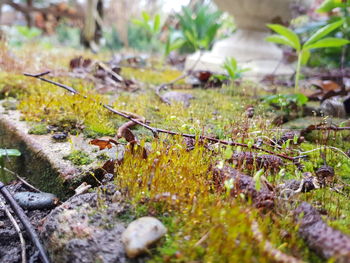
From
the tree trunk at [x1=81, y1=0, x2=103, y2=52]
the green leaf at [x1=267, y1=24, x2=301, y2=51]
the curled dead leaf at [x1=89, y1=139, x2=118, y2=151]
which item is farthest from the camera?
the tree trunk at [x1=81, y1=0, x2=103, y2=52]

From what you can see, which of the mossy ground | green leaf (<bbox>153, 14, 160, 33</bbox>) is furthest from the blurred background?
the mossy ground

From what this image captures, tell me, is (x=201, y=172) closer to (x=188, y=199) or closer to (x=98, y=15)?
(x=188, y=199)

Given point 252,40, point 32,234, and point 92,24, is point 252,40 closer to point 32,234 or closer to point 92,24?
point 92,24

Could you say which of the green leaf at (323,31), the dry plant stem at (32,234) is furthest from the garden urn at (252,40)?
the dry plant stem at (32,234)

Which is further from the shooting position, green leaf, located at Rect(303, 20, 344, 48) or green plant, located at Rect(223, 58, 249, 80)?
green plant, located at Rect(223, 58, 249, 80)

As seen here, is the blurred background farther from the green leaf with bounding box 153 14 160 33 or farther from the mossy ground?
the mossy ground

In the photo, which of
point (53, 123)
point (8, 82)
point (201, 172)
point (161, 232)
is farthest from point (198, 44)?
point (161, 232)
